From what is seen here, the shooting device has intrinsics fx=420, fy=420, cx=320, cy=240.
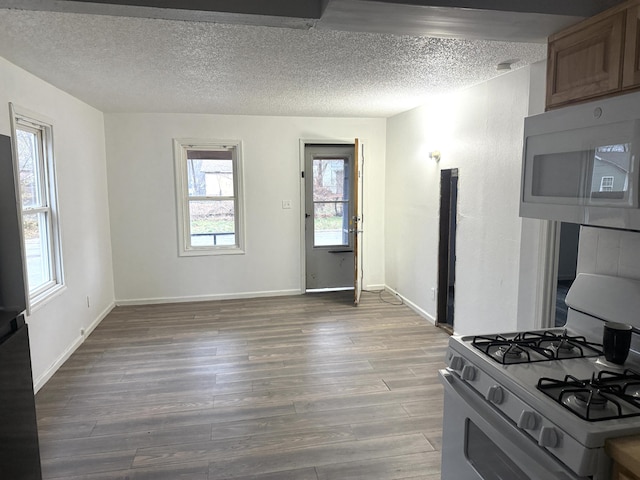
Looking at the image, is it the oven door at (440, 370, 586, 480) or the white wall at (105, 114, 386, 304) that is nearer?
the oven door at (440, 370, 586, 480)

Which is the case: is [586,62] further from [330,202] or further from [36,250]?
[330,202]

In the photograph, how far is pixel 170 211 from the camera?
17.3 ft

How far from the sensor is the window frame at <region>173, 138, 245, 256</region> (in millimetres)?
5258

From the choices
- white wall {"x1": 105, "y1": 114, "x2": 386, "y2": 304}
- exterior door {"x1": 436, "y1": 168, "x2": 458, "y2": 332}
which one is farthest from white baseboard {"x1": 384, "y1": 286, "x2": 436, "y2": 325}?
white wall {"x1": 105, "y1": 114, "x2": 386, "y2": 304}

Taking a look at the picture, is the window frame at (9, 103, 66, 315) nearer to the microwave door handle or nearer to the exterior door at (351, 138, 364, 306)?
the exterior door at (351, 138, 364, 306)

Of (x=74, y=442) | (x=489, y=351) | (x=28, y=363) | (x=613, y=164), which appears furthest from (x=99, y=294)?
(x=613, y=164)

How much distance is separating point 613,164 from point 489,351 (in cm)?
81

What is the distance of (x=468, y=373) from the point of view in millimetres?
1601

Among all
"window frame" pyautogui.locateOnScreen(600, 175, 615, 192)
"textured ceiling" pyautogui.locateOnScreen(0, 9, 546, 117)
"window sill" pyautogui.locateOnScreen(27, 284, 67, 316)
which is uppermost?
"textured ceiling" pyautogui.locateOnScreen(0, 9, 546, 117)

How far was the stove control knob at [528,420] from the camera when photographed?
4.13ft

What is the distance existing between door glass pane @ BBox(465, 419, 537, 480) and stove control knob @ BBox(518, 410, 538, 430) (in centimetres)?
16

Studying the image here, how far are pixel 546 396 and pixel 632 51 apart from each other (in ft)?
3.97

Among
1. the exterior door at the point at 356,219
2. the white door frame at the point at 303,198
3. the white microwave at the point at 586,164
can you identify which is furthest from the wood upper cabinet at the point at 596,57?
the white door frame at the point at 303,198

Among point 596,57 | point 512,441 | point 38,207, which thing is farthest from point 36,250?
point 596,57
